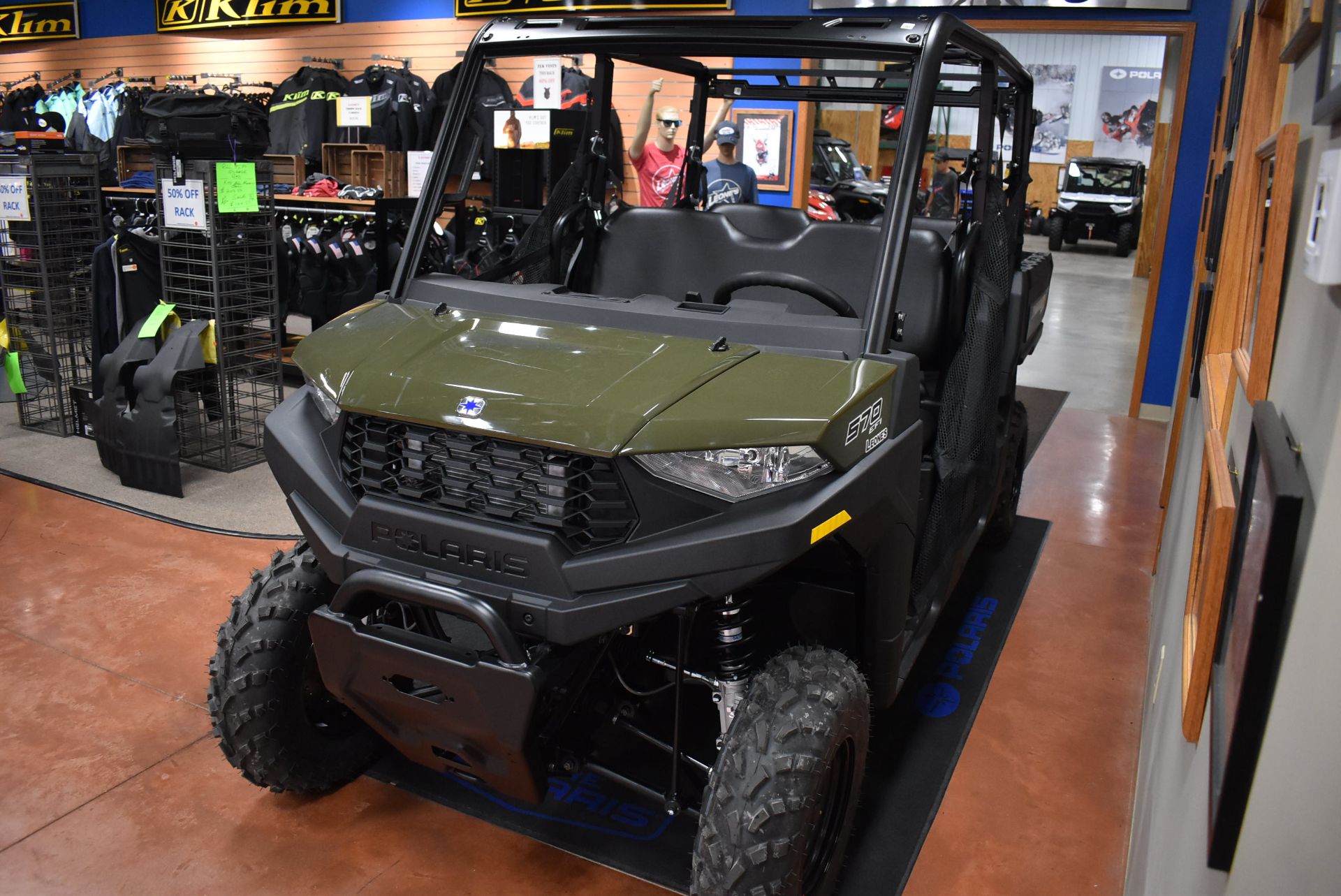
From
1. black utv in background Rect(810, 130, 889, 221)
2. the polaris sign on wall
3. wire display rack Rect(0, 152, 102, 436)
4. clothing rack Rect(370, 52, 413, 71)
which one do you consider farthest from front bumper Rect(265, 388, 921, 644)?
black utv in background Rect(810, 130, 889, 221)

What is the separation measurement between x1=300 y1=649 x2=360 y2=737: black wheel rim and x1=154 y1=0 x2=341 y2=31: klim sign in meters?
7.52

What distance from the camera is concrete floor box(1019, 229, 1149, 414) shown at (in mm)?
7461

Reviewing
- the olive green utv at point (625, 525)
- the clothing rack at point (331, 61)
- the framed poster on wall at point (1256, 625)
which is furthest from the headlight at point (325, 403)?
the clothing rack at point (331, 61)

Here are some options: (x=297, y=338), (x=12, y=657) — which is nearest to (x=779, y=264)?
(x=12, y=657)

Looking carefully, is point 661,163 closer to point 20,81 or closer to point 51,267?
point 51,267

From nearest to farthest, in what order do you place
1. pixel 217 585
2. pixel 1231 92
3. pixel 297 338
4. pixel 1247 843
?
pixel 1247 843 → pixel 217 585 → pixel 1231 92 → pixel 297 338

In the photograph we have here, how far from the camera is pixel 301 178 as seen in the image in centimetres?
807

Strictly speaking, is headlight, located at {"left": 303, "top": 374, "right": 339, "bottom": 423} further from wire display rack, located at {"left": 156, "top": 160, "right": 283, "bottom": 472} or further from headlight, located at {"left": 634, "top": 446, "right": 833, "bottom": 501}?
wire display rack, located at {"left": 156, "top": 160, "right": 283, "bottom": 472}

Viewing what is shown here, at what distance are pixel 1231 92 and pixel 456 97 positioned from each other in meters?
3.07

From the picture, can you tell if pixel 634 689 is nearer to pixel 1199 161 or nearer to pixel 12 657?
pixel 12 657

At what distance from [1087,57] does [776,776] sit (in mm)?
19886

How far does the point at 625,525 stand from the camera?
1.83 m

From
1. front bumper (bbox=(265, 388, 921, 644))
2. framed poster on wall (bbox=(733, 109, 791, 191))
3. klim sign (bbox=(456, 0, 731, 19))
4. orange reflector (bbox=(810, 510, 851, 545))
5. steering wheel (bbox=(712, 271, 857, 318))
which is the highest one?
klim sign (bbox=(456, 0, 731, 19))

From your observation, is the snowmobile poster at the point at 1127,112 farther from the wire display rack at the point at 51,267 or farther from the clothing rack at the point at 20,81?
the wire display rack at the point at 51,267
